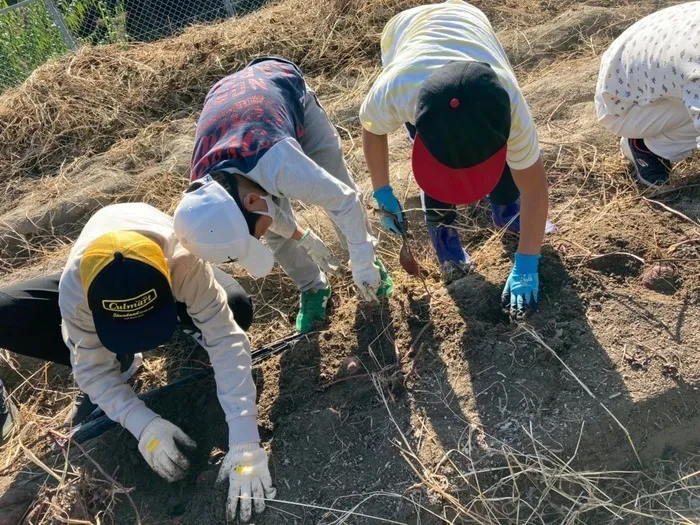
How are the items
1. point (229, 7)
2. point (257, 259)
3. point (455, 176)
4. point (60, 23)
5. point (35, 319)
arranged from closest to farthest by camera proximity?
point (455, 176), point (257, 259), point (35, 319), point (60, 23), point (229, 7)

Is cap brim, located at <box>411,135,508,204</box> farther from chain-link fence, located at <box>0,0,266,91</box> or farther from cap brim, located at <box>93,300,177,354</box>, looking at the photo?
chain-link fence, located at <box>0,0,266,91</box>

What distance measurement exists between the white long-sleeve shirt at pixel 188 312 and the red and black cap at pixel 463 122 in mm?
947

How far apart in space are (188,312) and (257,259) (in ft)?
1.27

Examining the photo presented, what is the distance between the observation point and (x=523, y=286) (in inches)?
95.9

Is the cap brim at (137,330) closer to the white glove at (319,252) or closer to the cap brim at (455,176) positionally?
the white glove at (319,252)

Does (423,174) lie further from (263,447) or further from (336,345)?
(263,447)

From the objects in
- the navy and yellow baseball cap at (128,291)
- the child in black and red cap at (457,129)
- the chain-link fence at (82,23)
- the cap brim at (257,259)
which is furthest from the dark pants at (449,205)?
the chain-link fence at (82,23)

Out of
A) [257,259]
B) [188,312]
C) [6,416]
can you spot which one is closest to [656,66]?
[257,259]

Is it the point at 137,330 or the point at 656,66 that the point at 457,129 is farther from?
A: the point at 656,66

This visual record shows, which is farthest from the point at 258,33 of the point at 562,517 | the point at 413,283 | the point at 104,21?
the point at 562,517

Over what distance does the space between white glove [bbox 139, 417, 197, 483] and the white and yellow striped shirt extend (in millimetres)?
1386

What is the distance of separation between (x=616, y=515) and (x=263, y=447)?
49.5 inches

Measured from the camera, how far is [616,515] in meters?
2.04

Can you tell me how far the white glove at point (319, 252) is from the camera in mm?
2654
